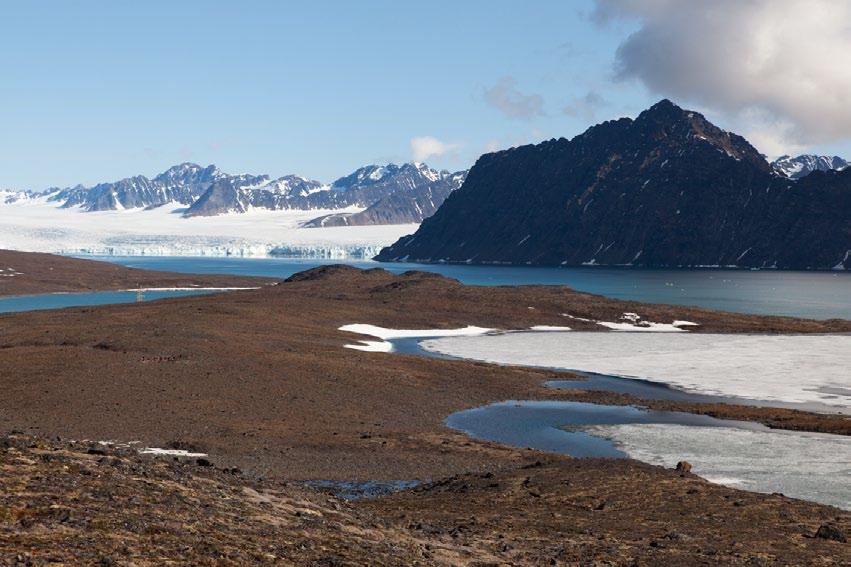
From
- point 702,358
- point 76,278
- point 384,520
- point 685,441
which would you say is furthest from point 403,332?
point 76,278

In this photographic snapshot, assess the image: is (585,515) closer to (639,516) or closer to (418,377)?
(639,516)

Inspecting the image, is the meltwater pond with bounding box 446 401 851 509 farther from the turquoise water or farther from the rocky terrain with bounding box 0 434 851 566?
the turquoise water

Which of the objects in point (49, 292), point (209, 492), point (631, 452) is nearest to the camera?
point (209, 492)

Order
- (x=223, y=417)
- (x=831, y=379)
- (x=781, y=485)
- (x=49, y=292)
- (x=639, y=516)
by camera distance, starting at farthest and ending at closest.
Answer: (x=49, y=292) < (x=831, y=379) < (x=223, y=417) < (x=781, y=485) < (x=639, y=516)

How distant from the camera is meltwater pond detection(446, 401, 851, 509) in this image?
108 ft

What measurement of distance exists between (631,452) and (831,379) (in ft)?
99.8

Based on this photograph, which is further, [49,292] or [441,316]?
[49,292]

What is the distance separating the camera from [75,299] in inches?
5586

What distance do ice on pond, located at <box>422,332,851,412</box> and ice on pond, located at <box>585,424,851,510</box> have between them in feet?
39.7

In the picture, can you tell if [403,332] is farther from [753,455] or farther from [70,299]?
[70,299]

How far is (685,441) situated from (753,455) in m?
3.74

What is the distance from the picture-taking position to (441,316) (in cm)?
10362

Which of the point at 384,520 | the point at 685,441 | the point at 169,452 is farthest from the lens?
the point at 685,441

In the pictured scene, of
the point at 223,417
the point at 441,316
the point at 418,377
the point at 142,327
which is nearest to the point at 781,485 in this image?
the point at 223,417
